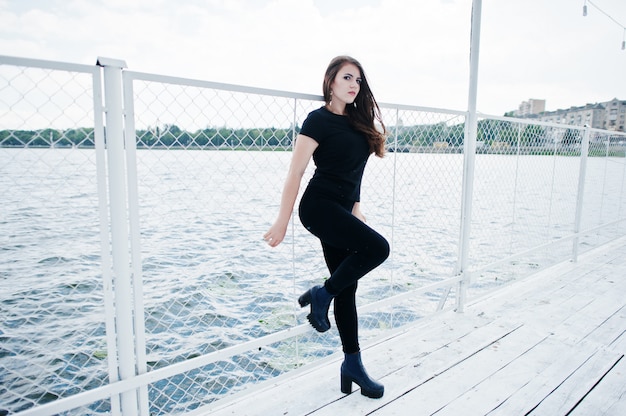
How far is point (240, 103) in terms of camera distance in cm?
165

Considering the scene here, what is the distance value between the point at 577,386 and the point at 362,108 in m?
1.65

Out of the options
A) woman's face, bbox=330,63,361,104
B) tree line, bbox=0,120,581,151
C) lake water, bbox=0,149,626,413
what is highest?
→ woman's face, bbox=330,63,361,104

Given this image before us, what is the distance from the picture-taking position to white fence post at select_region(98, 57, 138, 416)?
1.31 m

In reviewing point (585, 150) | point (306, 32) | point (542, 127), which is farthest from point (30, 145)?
point (306, 32)

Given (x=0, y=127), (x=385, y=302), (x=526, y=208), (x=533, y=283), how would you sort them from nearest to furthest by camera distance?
1. (x=0, y=127)
2. (x=385, y=302)
3. (x=533, y=283)
4. (x=526, y=208)

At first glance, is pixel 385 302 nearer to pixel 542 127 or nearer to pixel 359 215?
pixel 359 215

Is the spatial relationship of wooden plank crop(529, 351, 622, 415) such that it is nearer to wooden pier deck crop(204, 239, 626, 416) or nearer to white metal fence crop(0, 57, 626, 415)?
wooden pier deck crop(204, 239, 626, 416)

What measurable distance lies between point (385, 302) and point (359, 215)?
2.14 feet

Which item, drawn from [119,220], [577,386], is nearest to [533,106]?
[577,386]

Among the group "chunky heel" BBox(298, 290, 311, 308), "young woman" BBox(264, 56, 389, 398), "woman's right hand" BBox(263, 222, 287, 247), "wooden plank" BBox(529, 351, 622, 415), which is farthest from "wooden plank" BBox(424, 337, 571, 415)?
"woman's right hand" BBox(263, 222, 287, 247)

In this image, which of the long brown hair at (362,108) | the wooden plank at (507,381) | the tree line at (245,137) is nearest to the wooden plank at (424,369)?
the wooden plank at (507,381)

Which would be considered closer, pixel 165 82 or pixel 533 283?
pixel 165 82

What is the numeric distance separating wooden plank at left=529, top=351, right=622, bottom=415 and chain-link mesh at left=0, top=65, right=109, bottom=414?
2.09 metres

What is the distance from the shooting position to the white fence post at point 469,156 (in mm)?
2496
